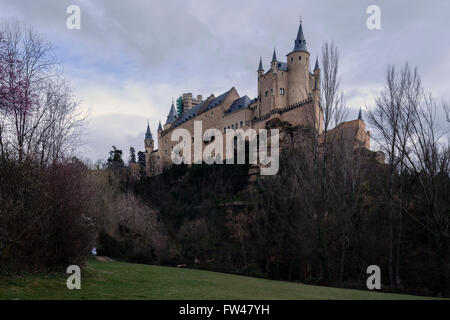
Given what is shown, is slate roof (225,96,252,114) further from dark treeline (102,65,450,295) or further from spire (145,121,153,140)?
spire (145,121,153,140)

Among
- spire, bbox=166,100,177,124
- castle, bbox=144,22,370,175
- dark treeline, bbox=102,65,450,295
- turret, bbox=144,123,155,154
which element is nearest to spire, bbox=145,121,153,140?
turret, bbox=144,123,155,154

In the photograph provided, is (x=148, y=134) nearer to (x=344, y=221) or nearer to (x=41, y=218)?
(x=344, y=221)

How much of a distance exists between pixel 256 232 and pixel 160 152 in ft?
179

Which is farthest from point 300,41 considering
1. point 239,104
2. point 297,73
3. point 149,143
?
point 149,143

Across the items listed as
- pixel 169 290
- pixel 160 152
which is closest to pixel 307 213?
pixel 169 290

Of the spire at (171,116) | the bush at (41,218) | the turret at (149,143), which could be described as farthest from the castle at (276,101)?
the bush at (41,218)

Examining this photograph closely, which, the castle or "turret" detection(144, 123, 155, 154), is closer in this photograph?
the castle

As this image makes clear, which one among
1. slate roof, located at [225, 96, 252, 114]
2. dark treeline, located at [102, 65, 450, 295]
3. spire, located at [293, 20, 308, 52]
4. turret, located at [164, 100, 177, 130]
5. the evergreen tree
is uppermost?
spire, located at [293, 20, 308, 52]

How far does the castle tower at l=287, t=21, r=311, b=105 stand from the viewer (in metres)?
50.3

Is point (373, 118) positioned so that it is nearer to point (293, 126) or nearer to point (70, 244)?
point (70, 244)

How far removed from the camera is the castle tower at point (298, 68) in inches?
1982

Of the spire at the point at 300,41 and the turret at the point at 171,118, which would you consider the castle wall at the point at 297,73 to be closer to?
the spire at the point at 300,41

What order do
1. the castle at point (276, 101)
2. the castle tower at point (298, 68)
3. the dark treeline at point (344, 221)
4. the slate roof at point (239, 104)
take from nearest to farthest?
the dark treeline at point (344, 221), the castle at point (276, 101), the castle tower at point (298, 68), the slate roof at point (239, 104)

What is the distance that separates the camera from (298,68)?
5072cm
